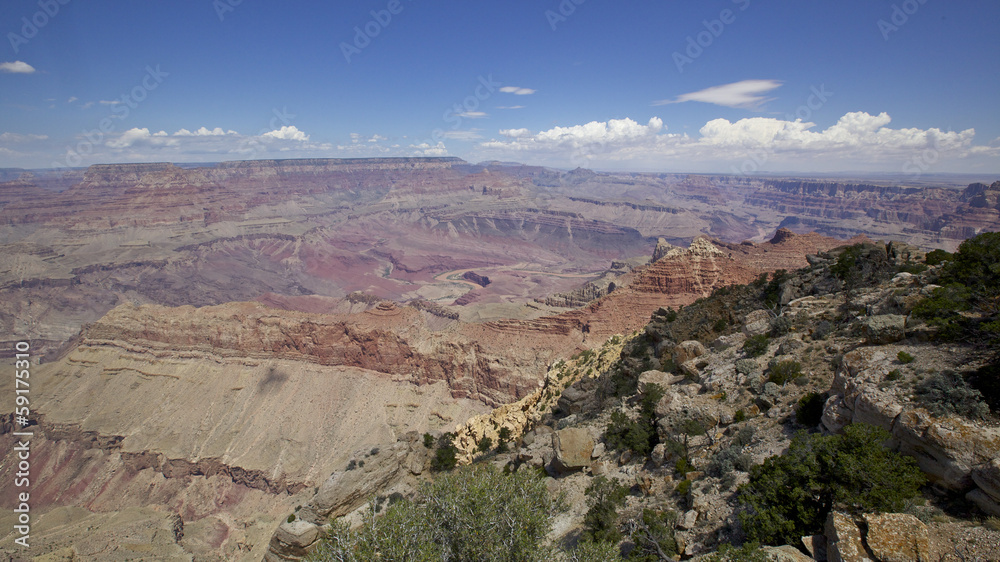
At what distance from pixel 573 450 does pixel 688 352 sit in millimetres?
8513

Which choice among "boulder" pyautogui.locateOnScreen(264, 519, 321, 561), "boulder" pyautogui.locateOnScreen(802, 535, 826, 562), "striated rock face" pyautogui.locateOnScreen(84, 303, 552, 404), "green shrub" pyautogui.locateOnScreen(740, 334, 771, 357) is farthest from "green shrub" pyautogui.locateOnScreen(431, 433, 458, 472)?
"striated rock face" pyautogui.locateOnScreen(84, 303, 552, 404)

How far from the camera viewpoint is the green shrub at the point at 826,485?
8367mm

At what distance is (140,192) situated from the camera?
7387 inches

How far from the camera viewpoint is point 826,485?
9.07m

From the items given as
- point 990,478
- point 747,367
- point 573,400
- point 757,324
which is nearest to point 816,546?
point 990,478

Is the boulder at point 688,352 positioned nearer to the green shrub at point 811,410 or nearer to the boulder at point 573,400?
the boulder at point 573,400

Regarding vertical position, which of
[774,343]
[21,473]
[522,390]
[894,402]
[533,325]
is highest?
[894,402]

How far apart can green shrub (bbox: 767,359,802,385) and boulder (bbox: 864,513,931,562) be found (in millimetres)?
8469

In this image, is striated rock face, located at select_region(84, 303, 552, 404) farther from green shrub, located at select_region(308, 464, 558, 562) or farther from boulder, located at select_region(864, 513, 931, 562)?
boulder, located at select_region(864, 513, 931, 562)

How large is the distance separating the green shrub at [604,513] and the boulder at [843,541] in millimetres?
5585

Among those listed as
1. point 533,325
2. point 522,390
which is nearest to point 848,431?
point 522,390

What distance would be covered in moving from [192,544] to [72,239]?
588ft

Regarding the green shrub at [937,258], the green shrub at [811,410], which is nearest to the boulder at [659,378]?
the green shrub at [811,410]

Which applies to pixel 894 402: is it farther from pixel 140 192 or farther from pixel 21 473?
pixel 140 192
